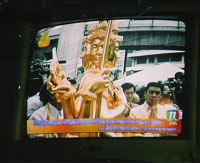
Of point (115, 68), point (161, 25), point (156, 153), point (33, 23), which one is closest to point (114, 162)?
point (156, 153)

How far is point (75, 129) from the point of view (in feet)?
6.40

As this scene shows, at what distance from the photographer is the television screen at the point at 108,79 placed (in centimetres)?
191

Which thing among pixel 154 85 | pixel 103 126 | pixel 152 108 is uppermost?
pixel 154 85

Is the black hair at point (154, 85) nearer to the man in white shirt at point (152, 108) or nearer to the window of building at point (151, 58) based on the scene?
the man in white shirt at point (152, 108)

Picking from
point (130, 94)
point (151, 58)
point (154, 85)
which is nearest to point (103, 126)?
point (130, 94)

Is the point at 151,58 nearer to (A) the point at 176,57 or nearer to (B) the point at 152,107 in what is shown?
(A) the point at 176,57

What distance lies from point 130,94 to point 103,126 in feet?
0.87

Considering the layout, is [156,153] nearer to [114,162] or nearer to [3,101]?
[114,162]

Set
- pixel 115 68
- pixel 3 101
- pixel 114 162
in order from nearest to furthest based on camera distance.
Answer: pixel 114 162, pixel 115 68, pixel 3 101

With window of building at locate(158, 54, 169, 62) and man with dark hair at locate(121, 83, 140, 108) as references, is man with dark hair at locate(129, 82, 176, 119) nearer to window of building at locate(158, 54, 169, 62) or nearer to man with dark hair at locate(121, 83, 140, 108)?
man with dark hair at locate(121, 83, 140, 108)

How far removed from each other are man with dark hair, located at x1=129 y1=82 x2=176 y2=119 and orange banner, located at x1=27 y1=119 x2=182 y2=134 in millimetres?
32

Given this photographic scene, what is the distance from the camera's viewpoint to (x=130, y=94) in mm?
1946

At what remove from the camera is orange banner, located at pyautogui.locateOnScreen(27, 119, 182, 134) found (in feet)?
6.15

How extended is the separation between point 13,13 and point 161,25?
1.06 m
